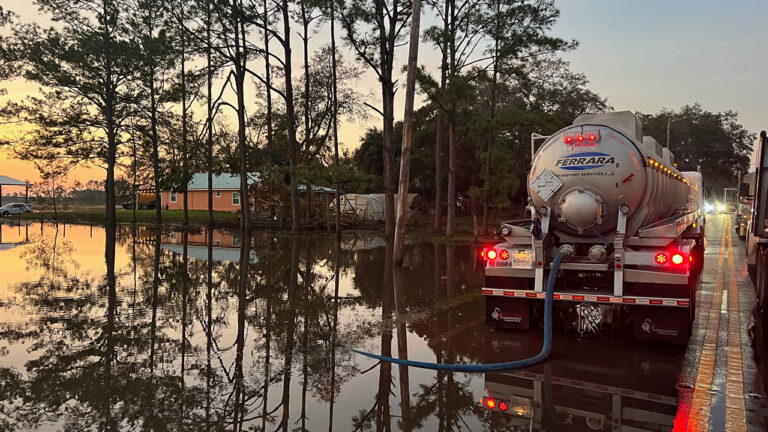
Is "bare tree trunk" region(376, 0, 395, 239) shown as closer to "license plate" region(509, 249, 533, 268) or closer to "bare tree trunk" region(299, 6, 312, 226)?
"bare tree trunk" region(299, 6, 312, 226)

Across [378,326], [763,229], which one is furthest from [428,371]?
[763,229]

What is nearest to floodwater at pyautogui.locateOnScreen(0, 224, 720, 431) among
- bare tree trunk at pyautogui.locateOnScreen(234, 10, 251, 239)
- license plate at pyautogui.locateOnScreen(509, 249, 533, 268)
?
license plate at pyautogui.locateOnScreen(509, 249, 533, 268)

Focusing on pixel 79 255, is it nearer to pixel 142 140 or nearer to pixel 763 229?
pixel 763 229

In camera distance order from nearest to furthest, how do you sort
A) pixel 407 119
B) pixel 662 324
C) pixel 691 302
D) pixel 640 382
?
1. pixel 640 382
2. pixel 662 324
3. pixel 691 302
4. pixel 407 119

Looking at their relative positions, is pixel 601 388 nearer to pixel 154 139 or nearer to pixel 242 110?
pixel 242 110

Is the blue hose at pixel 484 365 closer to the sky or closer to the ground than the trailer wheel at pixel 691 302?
closer to the ground

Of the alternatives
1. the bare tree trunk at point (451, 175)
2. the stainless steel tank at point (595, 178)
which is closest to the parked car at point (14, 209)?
the bare tree trunk at point (451, 175)

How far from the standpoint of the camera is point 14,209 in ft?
186

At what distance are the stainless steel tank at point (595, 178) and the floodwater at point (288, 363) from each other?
184cm

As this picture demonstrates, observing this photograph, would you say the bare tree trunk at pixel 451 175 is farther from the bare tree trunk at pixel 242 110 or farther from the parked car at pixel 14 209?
the parked car at pixel 14 209

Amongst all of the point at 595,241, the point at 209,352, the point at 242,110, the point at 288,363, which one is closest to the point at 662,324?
the point at 595,241

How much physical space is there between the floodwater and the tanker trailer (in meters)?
0.58

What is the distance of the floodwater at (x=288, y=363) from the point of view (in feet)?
16.0

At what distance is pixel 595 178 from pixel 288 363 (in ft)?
16.9
